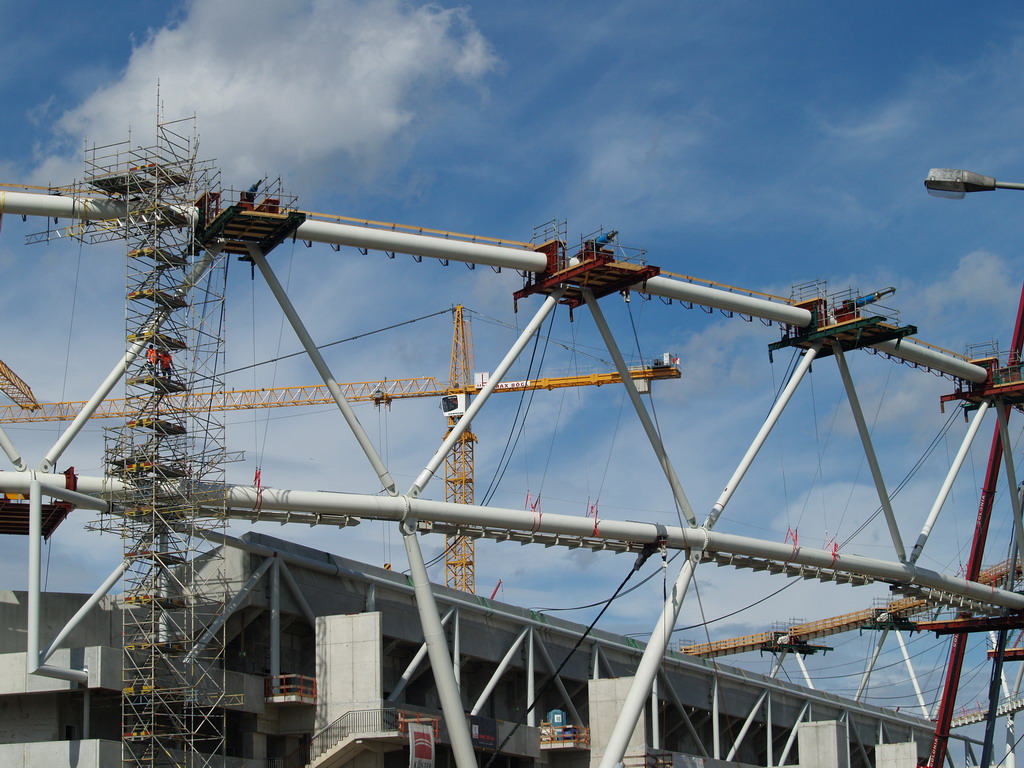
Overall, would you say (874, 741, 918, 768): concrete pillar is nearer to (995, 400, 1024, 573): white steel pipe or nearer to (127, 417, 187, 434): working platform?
(995, 400, 1024, 573): white steel pipe

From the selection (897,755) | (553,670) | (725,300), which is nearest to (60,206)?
(725,300)

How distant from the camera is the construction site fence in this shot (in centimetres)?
5350

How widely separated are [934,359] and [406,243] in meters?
31.9

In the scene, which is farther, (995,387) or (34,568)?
(995,387)

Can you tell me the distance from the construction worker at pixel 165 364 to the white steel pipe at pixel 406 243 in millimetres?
8218

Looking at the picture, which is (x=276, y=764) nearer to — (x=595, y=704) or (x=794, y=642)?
(x=595, y=704)

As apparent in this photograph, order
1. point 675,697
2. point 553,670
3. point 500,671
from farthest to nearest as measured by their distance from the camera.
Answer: point 675,697, point 553,670, point 500,671

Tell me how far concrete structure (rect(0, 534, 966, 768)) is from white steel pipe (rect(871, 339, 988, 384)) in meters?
20.0

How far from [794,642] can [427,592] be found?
83370 millimetres

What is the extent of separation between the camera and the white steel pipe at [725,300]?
5878 centimetres

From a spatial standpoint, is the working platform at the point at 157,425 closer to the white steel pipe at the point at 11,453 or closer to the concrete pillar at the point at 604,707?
the white steel pipe at the point at 11,453

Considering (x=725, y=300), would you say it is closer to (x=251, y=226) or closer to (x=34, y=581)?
(x=251, y=226)

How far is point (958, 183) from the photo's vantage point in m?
28.0

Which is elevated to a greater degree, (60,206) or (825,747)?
(60,206)
